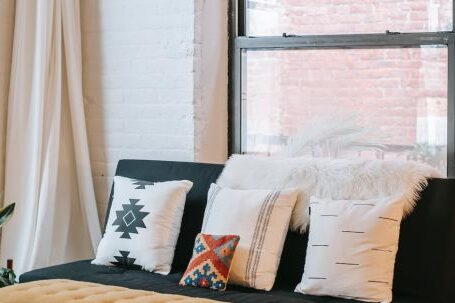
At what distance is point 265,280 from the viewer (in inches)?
122

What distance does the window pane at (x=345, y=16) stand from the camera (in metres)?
3.68

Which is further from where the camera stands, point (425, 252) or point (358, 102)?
point (358, 102)

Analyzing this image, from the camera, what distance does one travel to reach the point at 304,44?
3924 mm

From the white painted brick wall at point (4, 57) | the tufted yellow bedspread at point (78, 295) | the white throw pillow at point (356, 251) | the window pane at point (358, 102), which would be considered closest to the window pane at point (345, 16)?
the window pane at point (358, 102)

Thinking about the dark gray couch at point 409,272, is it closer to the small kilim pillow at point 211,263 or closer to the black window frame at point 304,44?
the small kilim pillow at point 211,263

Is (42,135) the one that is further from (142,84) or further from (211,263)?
(211,263)

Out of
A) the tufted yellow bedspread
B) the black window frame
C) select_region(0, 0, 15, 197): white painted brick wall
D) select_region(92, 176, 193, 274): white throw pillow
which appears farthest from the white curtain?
the tufted yellow bedspread

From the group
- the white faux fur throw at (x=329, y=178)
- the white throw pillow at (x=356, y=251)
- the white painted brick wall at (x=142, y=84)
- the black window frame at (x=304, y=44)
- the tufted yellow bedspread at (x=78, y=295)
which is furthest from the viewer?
the white painted brick wall at (x=142, y=84)

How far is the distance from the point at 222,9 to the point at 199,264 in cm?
150

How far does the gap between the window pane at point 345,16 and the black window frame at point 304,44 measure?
0.03 meters

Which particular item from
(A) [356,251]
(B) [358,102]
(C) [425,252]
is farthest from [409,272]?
(B) [358,102]

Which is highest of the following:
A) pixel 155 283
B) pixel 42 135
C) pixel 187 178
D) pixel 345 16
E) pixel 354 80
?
pixel 345 16

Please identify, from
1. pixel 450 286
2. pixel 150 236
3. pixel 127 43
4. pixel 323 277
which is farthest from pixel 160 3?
pixel 450 286

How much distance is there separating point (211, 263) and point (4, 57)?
1.66 metres
